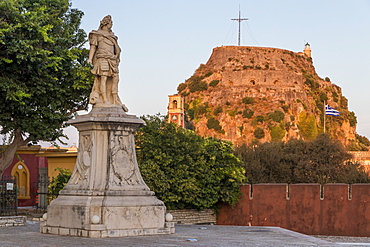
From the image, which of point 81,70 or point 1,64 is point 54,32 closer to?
point 81,70

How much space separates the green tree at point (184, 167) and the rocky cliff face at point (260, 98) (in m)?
75.4

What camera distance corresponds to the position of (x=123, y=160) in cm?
1250

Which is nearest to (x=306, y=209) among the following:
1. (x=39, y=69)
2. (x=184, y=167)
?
(x=184, y=167)

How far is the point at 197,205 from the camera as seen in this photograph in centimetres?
2442

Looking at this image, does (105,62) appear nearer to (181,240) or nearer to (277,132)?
(181,240)

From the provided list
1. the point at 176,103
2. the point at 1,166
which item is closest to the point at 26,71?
the point at 1,166

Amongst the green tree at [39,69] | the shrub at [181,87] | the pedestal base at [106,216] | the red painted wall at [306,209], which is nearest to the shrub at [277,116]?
the shrub at [181,87]

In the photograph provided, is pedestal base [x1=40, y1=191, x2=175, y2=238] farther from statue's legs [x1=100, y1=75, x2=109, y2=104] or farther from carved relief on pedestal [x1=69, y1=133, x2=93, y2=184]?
statue's legs [x1=100, y1=75, x2=109, y2=104]

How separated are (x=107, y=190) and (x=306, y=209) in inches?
605

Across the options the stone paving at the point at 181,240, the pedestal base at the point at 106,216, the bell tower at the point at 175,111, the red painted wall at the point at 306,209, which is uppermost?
the bell tower at the point at 175,111

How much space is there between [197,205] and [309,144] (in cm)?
1529

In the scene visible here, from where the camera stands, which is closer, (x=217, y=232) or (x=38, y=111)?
(x=217, y=232)

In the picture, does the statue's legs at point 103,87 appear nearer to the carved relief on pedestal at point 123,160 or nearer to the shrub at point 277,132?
the carved relief on pedestal at point 123,160

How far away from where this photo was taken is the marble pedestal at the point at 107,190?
38.9 feet
